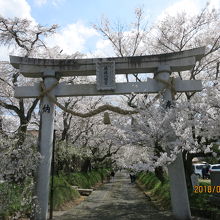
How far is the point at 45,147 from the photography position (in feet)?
31.0

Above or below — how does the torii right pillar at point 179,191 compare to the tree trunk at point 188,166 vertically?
below

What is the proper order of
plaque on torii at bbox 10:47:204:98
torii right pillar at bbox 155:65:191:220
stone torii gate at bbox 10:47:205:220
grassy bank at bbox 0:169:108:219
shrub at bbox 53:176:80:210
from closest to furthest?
grassy bank at bbox 0:169:108:219, torii right pillar at bbox 155:65:191:220, stone torii gate at bbox 10:47:205:220, plaque on torii at bbox 10:47:204:98, shrub at bbox 53:176:80:210

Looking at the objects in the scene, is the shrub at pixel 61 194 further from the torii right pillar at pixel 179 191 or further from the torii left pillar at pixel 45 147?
the torii right pillar at pixel 179 191

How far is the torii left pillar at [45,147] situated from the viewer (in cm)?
905

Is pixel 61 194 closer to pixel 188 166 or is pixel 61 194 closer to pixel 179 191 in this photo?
pixel 188 166

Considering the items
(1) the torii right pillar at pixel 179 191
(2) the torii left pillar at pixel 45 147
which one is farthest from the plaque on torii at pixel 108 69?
(1) the torii right pillar at pixel 179 191

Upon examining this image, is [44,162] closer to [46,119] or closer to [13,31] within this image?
[46,119]

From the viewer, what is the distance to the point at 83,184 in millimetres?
23891

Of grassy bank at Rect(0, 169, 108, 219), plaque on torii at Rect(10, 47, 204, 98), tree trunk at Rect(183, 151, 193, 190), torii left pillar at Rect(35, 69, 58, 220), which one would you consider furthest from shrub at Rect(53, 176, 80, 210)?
tree trunk at Rect(183, 151, 193, 190)

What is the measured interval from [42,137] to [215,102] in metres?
6.31

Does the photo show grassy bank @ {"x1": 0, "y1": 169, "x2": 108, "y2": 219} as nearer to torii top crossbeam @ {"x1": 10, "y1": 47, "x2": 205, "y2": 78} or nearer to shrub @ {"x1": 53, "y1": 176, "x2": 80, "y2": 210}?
shrub @ {"x1": 53, "y1": 176, "x2": 80, "y2": 210}

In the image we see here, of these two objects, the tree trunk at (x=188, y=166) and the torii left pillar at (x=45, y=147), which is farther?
the tree trunk at (x=188, y=166)

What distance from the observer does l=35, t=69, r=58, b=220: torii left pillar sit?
29.7ft

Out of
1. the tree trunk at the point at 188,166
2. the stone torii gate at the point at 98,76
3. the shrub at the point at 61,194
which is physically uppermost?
the stone torii gate at the point at 98,76
